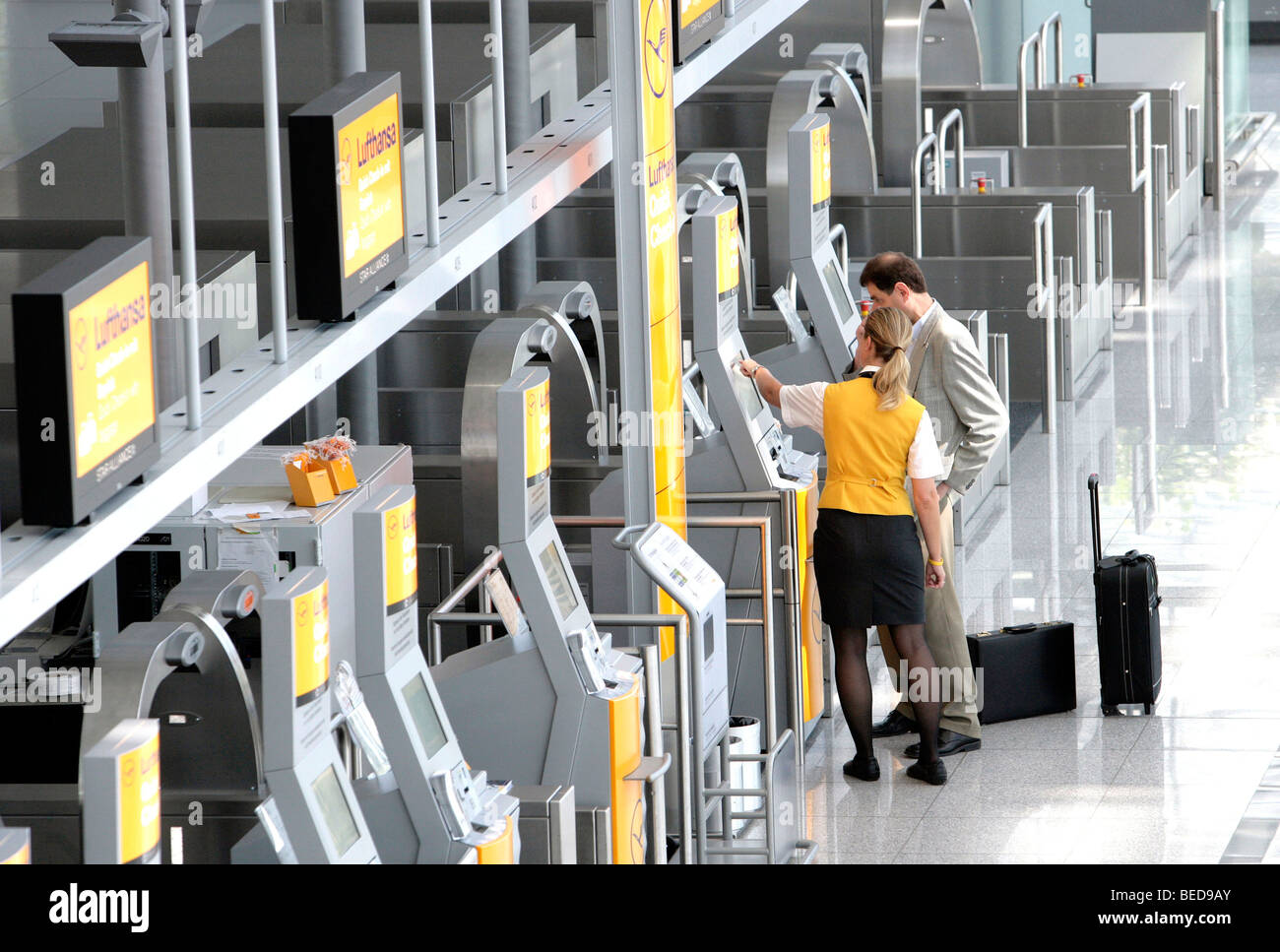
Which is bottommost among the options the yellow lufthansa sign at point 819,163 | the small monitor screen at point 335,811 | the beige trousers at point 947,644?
the beige trousers at point 947,644

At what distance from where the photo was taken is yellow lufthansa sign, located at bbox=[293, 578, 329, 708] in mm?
4066

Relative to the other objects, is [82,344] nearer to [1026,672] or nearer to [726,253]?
[726,253]

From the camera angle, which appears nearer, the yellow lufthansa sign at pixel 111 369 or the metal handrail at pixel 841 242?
the yellow lufthansa sign at pixel 111 369

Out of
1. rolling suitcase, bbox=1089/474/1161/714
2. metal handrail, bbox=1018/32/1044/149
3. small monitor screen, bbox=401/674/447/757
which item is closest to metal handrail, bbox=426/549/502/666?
small monitor screen, bbox=401/674/447/757

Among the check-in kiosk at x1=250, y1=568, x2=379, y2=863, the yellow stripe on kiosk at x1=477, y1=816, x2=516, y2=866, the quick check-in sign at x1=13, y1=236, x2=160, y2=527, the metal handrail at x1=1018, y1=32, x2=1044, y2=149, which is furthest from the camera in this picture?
the metal handrail at x1=1018, y1=32, x2=1044, y2=149

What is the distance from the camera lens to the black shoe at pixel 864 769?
7199mm

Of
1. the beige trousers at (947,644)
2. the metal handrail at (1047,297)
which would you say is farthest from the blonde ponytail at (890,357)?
the metal handrail at (1047,297)

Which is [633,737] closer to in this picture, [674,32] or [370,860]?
[370,860]

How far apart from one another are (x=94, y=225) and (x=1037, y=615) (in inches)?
164

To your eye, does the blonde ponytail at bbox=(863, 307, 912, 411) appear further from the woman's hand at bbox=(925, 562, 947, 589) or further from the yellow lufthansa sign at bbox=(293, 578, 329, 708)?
the yellow lufthansa sign at bbox=(293, 578, 329, 708)

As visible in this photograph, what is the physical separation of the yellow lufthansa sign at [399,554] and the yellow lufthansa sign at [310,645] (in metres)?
0.40

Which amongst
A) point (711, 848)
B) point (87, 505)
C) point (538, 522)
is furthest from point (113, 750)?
point (711, 848)

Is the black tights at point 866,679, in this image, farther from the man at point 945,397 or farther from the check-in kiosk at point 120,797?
the check-in kiosk at point 120,797

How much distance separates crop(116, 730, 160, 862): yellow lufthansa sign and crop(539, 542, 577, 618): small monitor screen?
6.59 feet
